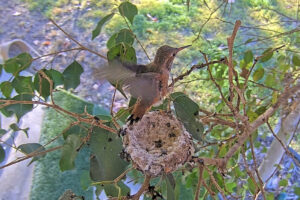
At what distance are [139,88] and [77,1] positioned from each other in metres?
3.85

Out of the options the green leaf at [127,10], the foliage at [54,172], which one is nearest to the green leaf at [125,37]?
the green leaf at [127,10]

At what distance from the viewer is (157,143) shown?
1.25 m

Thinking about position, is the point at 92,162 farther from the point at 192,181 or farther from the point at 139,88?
the point at 192,181

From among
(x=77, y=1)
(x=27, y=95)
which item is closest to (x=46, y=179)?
(x=27, y=95)

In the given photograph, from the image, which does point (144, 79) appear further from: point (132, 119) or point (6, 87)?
point (6, 87)

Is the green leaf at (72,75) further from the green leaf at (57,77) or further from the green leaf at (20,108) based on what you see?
the green leaf at (20,108)

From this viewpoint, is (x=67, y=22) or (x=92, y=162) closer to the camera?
(x=92, y=162)

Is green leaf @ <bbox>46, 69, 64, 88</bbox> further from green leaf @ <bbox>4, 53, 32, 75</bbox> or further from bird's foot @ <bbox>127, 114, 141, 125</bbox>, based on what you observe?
bird's foot @ <bbox>127, 114, 141, 125</bbox>

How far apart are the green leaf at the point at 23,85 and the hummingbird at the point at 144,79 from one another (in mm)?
259

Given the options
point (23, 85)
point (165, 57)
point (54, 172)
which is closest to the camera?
point (23, 85)

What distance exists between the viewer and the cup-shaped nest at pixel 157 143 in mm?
1028

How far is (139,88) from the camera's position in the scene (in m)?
1.21

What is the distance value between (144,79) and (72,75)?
0.81ft

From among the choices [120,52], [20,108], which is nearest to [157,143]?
[120,52]
